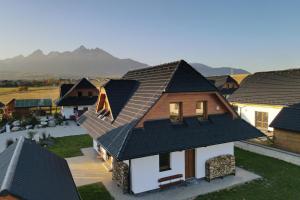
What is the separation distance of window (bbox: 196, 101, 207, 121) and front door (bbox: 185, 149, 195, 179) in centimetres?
206

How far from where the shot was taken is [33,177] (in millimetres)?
7543

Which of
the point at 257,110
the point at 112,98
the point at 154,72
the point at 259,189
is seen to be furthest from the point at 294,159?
the point at 112,98

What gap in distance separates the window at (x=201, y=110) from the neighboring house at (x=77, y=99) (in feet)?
78.0

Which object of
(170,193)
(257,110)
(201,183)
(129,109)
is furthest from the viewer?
(257,110)

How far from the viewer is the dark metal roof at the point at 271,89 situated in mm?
22234

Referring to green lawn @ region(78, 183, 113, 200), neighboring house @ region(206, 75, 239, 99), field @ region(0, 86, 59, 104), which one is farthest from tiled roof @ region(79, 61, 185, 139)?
field @ region(0, 86, 59, 104)

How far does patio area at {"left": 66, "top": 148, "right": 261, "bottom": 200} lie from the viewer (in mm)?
11802

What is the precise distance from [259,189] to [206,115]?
4.71 metres

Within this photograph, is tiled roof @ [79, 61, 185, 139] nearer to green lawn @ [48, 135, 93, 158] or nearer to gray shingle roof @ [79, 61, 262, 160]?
gray shingle roof @ [79, 61, 262, 160]

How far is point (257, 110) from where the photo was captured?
24.4m

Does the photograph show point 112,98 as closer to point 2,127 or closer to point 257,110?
point 257,110

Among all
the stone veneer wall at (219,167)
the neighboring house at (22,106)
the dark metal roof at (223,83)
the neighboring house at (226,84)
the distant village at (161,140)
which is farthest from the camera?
the neighboring house at (226,84)

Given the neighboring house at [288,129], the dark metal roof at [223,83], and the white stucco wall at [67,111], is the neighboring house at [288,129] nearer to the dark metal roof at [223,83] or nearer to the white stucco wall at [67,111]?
the dark metal roof at [223,83]

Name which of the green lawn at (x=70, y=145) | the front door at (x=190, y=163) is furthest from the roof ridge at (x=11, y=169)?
the green lawn at (x=70, y=145)
